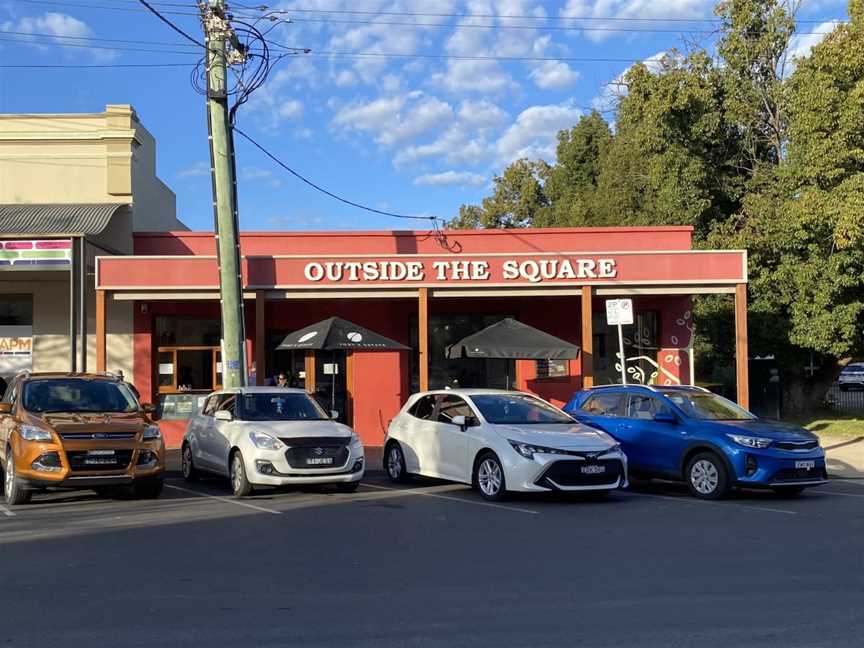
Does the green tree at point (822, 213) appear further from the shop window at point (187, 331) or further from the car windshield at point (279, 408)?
the shop window at point (187, 331)

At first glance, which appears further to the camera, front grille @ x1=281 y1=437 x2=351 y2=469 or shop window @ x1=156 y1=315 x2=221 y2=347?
shop window @ x1=156 y1=315 x2=221 y2=347

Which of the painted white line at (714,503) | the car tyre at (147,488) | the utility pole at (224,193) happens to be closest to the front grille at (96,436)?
the car tyre at (147,488)

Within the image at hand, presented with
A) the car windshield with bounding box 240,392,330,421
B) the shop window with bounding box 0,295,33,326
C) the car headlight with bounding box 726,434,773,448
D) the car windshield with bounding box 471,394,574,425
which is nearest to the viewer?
the car headlight with bounding box 726,434,773,448

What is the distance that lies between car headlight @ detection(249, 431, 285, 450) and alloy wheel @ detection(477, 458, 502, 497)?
272 centimetres

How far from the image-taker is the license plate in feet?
40.9

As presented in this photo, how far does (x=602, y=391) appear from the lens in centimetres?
1548

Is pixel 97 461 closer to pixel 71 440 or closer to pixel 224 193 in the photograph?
pixel 71 440

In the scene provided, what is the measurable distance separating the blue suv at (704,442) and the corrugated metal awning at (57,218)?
A: 1140 centimetres

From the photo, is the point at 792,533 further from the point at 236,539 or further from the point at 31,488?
the point at 31,488

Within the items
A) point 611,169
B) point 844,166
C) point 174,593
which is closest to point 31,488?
point 174,593

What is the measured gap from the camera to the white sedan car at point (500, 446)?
40.7 feet

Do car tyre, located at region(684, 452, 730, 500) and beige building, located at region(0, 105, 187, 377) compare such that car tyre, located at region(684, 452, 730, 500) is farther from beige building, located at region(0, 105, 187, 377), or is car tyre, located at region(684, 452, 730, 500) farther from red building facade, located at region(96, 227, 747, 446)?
beige building, located at region(0, 105, 187, 377)

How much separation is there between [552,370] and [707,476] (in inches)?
391

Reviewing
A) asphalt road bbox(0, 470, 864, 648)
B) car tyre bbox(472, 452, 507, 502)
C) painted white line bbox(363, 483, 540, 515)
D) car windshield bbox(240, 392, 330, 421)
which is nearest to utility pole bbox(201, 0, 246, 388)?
car windshield bbox(240, 392, 330, 421)
